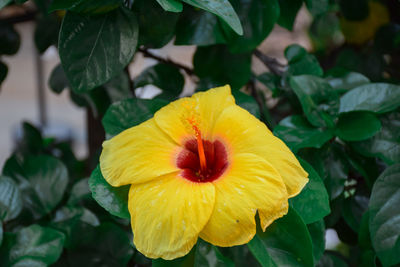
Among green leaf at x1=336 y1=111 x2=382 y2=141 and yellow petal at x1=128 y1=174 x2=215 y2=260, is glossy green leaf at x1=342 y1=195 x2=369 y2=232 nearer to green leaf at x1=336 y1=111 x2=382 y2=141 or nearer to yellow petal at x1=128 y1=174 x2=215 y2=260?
→ green leaf at x1=336 y1=111 x2=382 y2=141

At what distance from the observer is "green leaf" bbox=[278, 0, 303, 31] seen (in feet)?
2.52

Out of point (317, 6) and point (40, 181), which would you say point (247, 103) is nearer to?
point (317, 6)

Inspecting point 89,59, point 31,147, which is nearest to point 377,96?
point 89,59

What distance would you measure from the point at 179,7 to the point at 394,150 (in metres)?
0.38

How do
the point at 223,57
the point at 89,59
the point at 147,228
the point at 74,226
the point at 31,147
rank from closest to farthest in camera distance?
the point at 147,228 → the point at 89,59 → the point at 74,226 → the point at 223,57 → the point at 31,147

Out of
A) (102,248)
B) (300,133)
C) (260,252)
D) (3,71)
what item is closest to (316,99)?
(300,133)

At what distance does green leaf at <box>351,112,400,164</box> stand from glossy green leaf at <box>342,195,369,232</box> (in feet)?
0.38

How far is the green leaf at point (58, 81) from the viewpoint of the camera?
37.8 inches

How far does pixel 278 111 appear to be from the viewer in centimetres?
106

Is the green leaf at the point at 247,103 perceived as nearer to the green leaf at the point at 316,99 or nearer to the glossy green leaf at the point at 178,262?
the green leaf at the point at 316,99

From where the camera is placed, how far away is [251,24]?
726 mm

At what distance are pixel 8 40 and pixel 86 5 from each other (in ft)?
1.46

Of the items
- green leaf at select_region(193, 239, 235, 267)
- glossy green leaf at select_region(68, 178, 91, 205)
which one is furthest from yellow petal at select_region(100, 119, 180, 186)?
glossy green leaf at select_region(68, 178, 91, 205)

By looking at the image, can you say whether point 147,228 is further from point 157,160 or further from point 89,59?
point 89,59
